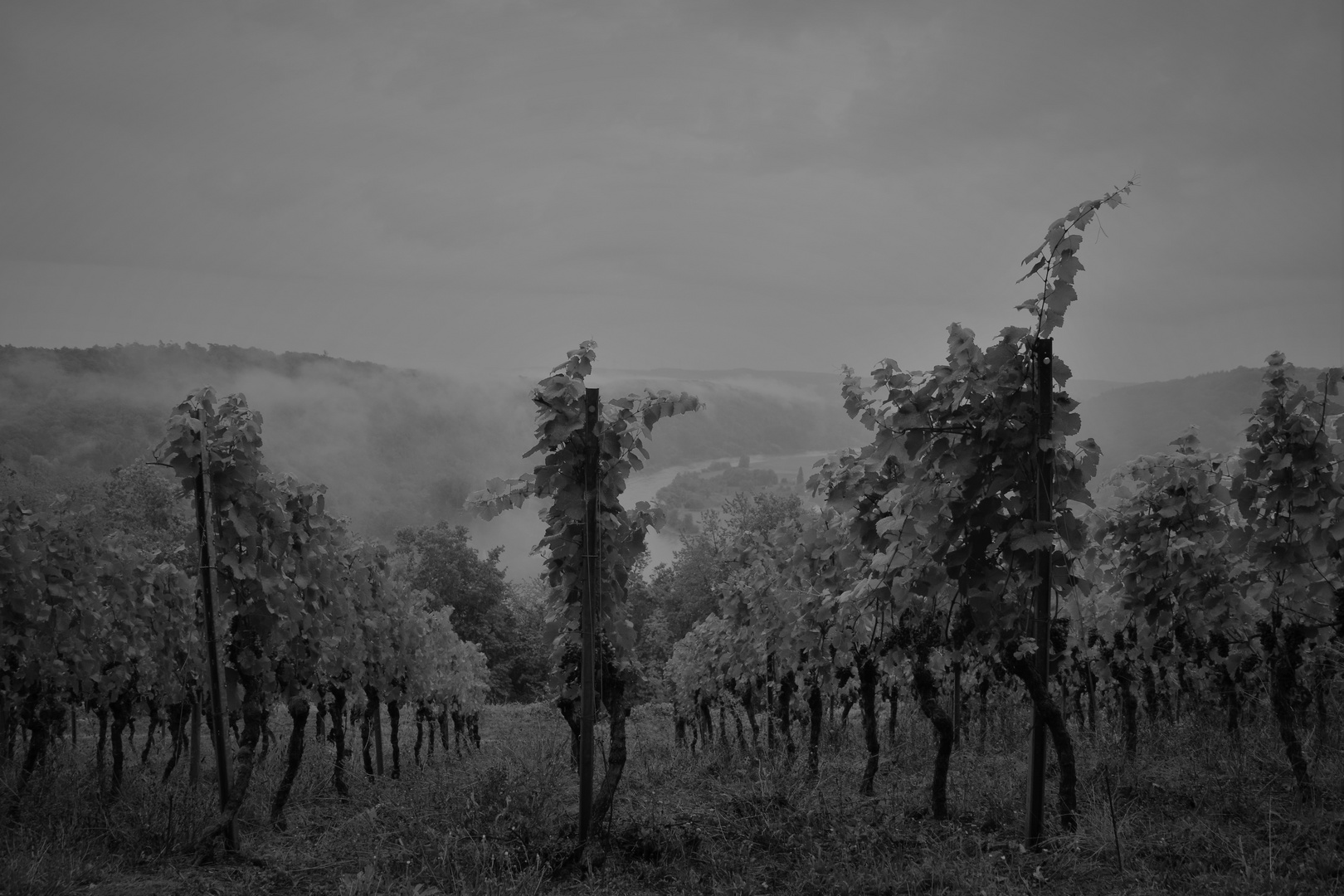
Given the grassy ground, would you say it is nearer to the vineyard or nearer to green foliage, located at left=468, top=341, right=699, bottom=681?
the vineyard

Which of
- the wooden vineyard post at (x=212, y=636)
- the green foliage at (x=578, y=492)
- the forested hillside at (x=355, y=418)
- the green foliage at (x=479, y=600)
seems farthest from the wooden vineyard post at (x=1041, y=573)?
the forested hillside at (x=355, y=418)

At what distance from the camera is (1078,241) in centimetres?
430

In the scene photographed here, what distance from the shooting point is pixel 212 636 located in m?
5.76

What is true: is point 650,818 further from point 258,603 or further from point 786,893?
point 258,603

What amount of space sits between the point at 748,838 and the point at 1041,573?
2237 mm

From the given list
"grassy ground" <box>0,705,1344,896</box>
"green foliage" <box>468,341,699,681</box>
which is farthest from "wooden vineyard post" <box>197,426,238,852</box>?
"green foliage" <box>468,341,699,681</box>

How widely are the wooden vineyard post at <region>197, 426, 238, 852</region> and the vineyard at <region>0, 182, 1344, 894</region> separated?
22mm

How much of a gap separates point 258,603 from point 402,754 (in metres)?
12.6

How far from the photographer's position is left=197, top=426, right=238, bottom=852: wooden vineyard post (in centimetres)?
566

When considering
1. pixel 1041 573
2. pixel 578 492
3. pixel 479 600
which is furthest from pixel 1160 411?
pixel 479 600

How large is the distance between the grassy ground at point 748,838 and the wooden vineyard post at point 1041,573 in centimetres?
19

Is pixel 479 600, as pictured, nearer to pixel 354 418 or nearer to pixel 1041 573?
pixel 1041 573

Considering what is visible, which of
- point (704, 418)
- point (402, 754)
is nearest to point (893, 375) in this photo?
point (402, 754)

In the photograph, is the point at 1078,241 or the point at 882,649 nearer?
the point at 1078,241
